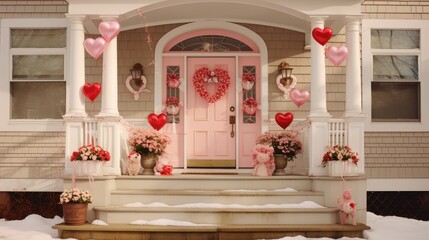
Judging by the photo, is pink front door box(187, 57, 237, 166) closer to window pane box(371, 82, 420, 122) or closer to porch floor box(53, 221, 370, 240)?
window pane box(371, 82, 420, 122)

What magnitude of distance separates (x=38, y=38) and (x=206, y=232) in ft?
17.9

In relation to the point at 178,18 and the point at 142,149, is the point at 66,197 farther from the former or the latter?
the point at 178,18

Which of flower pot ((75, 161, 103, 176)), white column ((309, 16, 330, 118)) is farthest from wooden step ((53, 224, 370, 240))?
white column ((309, 16, 330, 118))

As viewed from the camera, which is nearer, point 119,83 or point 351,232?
point 351,232

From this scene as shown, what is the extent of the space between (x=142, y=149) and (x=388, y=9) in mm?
5311

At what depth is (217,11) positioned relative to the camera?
10.9 meters

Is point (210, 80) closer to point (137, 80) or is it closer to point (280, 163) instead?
point (137, 80)

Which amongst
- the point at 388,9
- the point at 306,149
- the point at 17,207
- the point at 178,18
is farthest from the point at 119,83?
the point at 388,9

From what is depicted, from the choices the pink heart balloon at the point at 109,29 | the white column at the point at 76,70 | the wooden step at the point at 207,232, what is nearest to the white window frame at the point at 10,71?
the white column at the point at 76,70

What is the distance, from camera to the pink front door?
1155 centimetres

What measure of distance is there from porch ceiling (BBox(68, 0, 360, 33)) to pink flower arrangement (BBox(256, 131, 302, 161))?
195 cm

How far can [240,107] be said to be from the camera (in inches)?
456

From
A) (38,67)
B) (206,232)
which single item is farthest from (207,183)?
(38,67)

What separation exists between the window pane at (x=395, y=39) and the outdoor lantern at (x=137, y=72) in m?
4.40
